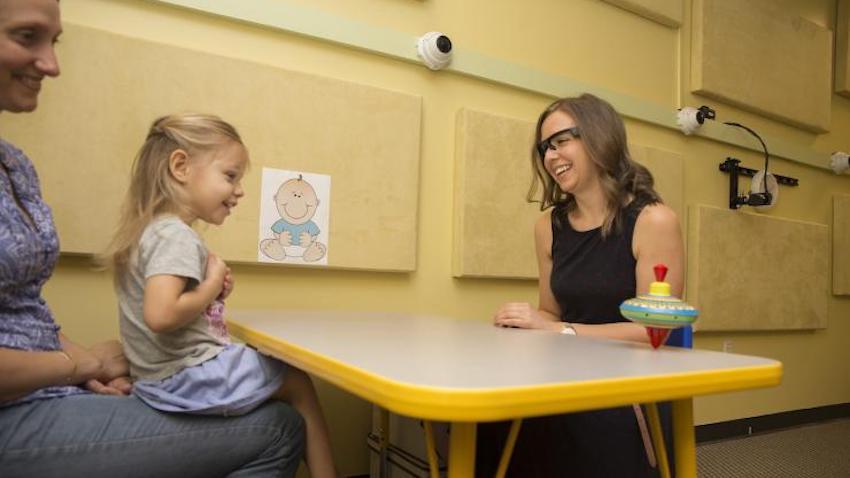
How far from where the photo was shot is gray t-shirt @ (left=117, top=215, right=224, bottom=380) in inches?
41.4

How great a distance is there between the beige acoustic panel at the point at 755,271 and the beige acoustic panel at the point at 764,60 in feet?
1.95

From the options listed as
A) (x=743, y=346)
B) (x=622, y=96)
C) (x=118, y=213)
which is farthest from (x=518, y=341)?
(x=743, y=346)

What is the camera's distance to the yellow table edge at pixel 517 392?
60 cm

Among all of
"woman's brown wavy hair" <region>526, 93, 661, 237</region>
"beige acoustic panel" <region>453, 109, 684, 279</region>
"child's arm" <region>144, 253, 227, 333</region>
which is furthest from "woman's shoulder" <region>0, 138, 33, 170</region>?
"beige acoustic panel" <region>453, 109, 684, 279</region>

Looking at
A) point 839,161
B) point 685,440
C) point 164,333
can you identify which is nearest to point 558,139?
point 685,440

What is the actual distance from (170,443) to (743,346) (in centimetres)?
296

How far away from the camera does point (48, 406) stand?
37.8 inches

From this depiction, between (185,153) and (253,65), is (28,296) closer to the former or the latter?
(185,153)

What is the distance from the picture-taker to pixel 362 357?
0.79 meters

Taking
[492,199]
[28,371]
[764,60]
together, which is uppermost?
[764,60]

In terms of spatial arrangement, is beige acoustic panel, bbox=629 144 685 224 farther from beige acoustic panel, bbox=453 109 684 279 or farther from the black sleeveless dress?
the black sleeveless dress

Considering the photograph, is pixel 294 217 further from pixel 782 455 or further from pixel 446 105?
pixel 782 455

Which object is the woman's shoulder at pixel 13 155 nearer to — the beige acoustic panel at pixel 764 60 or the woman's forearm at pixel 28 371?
the woman's forearm at pixel 28 371

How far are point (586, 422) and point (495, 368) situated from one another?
0.58m
